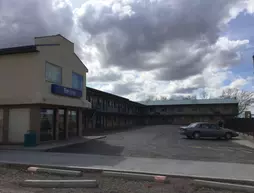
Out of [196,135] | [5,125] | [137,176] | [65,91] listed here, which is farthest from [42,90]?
[196,135]

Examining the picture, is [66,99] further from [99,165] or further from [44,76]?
[99,165]

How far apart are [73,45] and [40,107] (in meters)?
6.95

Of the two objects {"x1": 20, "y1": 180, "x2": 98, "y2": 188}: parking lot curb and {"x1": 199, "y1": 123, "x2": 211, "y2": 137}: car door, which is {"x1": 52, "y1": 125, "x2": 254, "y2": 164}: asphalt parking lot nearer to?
{"x1": 199, "y1": 123, "x2": 211, "y2": 137}: car door

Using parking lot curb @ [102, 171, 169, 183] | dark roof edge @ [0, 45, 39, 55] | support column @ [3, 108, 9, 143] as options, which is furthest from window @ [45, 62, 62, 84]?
parking lot curb @ [102, 171, 169, 183]

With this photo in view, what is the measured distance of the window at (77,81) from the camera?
75.2ft

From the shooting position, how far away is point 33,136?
55.6ft

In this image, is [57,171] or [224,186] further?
[57,171]

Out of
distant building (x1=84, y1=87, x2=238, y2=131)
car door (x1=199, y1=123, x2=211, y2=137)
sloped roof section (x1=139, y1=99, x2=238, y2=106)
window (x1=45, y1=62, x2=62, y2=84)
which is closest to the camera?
window (x1=45, y1=62, x2=62, y2=84)

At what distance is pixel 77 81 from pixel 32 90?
20.3 feet

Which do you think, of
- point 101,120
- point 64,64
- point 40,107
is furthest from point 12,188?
point 101,120

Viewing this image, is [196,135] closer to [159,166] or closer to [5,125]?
[159,166]

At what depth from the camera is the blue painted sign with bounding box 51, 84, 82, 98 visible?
19053mm

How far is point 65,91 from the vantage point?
20.5 meters

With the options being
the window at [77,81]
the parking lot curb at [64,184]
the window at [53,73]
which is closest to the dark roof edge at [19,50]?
the window at [53,73]
